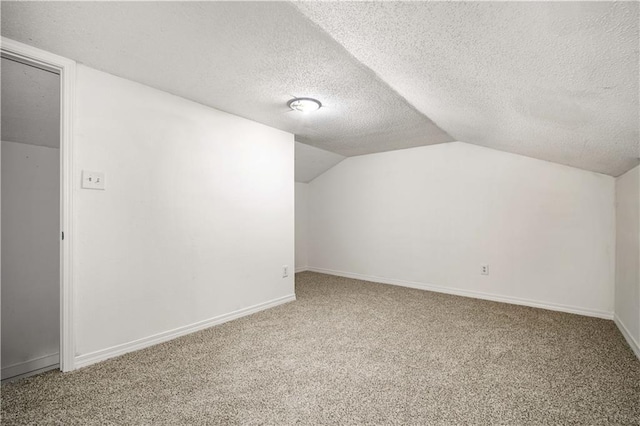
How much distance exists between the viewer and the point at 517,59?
4.20 feet

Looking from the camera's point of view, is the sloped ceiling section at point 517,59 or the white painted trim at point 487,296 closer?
the sloped ceiling section at point 517,59

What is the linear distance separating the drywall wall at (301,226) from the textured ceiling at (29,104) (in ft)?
10.3

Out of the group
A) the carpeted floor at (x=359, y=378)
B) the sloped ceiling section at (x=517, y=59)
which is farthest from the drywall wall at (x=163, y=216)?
the sloped ceiling section at (x=517, y=59)

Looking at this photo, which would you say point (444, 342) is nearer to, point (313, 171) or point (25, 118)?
point (313, 171)

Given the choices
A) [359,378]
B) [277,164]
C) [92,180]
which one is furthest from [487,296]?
[92,180]

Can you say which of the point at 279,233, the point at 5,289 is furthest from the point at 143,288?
the point at 5,289

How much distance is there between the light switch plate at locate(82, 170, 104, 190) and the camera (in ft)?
6.33

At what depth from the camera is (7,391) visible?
5.31 feet

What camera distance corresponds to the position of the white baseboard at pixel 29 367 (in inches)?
108

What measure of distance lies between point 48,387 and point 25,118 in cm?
203

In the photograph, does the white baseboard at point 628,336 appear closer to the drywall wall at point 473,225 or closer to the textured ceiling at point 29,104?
the drywall wall at point 473,225

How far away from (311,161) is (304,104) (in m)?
2.03

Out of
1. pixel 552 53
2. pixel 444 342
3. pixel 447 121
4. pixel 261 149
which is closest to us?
pixel 552 53

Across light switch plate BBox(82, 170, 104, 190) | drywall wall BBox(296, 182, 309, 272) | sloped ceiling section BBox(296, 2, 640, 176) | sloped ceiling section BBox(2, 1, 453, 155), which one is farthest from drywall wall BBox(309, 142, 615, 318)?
light switch plate BBox(82, 170, 104, 190)
